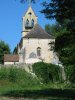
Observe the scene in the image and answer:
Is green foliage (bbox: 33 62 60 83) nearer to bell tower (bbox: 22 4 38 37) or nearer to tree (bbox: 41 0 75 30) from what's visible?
tree (bbox: 41 0 75 30)

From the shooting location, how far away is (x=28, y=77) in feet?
171

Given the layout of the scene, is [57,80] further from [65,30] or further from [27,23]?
[27,23]

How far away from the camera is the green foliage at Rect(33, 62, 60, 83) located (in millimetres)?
55938

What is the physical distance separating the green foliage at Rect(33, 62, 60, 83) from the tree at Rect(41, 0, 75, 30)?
33.2 m

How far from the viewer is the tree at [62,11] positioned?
21.8m

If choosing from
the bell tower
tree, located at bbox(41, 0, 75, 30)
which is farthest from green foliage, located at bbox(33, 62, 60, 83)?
the bell tower

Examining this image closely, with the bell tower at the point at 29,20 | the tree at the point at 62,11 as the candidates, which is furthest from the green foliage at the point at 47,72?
the bell tower at the point at 29,20

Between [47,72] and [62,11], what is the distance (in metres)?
34.6

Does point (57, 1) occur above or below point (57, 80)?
above

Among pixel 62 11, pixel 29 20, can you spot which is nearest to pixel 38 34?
pixel 29 20

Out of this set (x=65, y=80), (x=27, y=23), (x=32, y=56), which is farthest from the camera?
(x=27, y=23)

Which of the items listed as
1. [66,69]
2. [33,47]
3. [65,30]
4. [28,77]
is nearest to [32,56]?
[33,47]

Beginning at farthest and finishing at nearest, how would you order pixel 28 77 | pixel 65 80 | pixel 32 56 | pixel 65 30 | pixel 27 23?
pixel 27 23, pixel 32 56, pixel 65 80, pixel 28 77, pixel 65 30

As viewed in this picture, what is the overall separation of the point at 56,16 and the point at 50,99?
4.53 m
